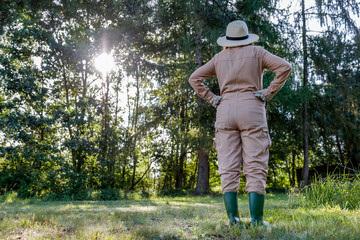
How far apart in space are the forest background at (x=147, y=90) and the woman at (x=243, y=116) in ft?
9.73

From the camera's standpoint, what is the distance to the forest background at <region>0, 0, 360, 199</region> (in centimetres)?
909

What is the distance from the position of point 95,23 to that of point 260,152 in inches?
207

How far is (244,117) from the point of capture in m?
3.00

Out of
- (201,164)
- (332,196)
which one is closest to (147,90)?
(201,164)

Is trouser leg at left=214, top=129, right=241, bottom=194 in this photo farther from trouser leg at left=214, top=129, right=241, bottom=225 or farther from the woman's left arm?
the woman's left arm

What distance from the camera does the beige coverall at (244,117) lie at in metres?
2.98

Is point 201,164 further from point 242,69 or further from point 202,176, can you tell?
point 242,69

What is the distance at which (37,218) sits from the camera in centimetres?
335

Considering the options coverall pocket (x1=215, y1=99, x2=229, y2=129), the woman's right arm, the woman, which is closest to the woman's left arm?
the woman

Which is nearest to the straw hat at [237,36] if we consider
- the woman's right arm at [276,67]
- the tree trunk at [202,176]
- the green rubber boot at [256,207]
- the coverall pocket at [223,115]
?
the woman's right arm at [276,67]

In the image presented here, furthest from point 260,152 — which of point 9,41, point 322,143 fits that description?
point 322,143

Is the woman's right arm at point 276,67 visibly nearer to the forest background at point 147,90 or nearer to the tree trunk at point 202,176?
the forest background at point 147,90

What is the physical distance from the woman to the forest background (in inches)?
117

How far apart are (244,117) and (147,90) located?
13.6 metres
